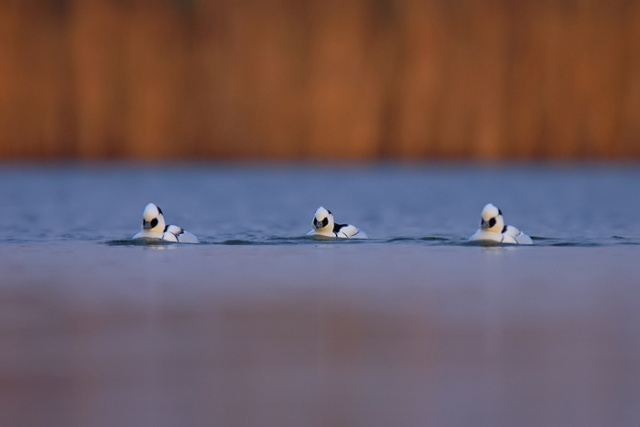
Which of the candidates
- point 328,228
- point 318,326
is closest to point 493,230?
point 328,228

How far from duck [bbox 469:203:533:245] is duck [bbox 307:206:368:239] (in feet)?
5.77

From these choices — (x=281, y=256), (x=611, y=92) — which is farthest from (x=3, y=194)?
(x=281, y=256)

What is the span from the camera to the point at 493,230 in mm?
18344

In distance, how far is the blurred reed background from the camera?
34.9 meters

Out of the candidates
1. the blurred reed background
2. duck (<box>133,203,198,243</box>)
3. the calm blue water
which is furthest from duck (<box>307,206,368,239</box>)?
the blurred reed background

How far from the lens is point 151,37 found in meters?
35.7

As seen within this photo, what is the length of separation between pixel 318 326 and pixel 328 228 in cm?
870

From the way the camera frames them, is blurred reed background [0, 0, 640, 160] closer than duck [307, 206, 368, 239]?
No

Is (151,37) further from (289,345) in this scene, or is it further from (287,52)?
(289,345)

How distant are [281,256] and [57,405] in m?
9.94

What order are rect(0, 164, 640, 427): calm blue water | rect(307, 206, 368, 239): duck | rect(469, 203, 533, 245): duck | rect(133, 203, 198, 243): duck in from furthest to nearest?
rect(307, 206, 368, 239): duck < rect(133, 203, 198, 243): duck < rect(469, 203, 533, 245): duck < rect(0, 164, 640, 427): calm blue water

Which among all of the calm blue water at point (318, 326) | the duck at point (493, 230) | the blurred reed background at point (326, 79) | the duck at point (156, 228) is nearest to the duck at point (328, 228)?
the calm blue water at point (318, 326)

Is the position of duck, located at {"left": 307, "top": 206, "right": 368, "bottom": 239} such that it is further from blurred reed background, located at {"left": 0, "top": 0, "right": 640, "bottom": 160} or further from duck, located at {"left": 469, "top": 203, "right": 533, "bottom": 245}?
blurred reed background, located at {"left": 0, "top": 0, "right": 640, "bottom": 160}

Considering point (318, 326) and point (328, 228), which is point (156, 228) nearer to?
point (328, 228)
